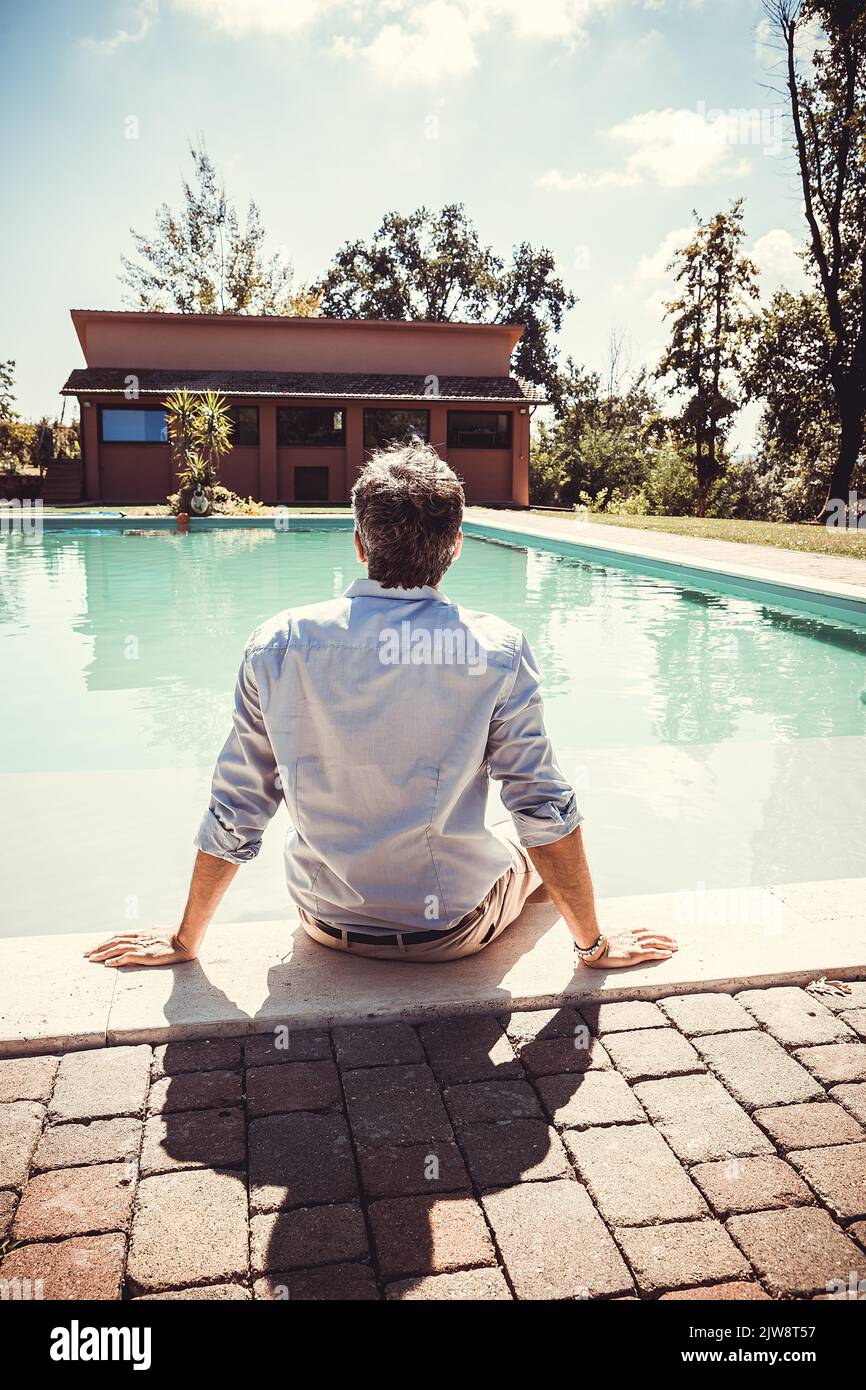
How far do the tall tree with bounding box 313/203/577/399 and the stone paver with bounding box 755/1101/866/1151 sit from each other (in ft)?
110

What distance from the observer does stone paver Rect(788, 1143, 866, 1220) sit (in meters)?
1.42

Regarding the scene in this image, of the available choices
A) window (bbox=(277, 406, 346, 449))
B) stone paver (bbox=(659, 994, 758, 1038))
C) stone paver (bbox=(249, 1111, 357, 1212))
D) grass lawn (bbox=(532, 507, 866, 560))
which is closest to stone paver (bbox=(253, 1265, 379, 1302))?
stone paver (bbox=(249, 1111, 357, 1212))

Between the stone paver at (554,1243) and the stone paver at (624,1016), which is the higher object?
the stone paver at (624,1016)

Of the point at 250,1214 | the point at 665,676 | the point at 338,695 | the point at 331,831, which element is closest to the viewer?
the point at 250,1214

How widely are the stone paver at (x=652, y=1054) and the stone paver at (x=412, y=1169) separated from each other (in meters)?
0.39

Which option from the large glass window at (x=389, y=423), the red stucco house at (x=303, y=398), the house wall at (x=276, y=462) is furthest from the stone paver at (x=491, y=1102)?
the large glass window at (x=389, y=423)

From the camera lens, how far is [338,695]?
5.67 feet

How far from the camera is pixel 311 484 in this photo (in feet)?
70.0

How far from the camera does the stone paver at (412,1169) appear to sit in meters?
1.45

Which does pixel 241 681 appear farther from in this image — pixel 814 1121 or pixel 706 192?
pixel 706 192

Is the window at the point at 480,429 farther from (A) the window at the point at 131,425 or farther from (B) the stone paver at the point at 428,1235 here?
(B) the stone paver at the point at 428,1235

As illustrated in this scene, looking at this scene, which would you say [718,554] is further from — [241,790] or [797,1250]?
[797,1250]
